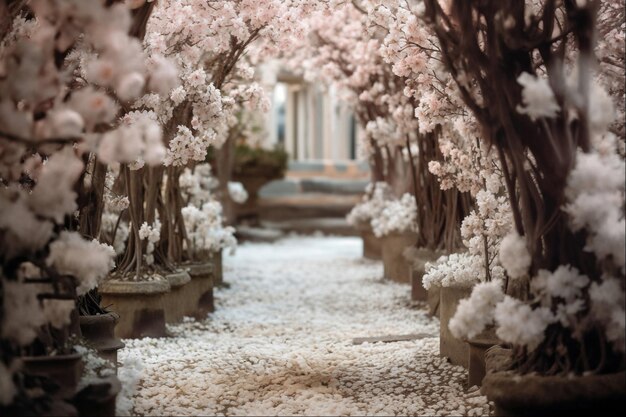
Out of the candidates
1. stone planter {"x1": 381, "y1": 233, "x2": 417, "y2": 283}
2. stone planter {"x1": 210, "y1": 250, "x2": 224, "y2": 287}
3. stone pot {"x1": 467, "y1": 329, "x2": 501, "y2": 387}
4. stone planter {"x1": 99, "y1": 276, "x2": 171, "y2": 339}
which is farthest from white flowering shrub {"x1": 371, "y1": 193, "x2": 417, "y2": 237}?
stone pot {"x1": 467, "y1": 329, "x2": 501, "y2": 387}

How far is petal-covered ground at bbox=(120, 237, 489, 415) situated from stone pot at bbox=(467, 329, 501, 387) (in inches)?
4.0

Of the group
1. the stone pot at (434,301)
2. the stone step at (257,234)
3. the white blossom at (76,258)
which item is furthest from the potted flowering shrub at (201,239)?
the stone step at (257,234)

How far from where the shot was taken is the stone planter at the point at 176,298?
288 inches

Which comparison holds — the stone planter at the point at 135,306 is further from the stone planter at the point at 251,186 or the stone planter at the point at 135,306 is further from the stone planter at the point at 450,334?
the stone planter at the point at 251,186

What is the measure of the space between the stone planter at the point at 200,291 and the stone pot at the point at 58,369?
12.1 feet

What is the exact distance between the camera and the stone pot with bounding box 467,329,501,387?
500 centimetres

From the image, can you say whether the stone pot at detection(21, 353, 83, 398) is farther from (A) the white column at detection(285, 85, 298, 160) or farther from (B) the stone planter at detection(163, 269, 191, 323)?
(A) the white column at detection(285, 85, 298, 160)

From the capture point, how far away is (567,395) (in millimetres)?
3824

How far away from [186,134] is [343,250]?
28.8 ft

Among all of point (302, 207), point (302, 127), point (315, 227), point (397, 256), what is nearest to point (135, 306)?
point (397, 256)

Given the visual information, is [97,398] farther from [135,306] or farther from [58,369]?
[135,306]

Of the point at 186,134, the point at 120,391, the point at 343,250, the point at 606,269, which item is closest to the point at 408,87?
the point at 186,134

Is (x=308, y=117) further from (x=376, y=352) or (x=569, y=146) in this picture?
(x=569, y=146)

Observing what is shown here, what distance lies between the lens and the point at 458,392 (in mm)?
5086
